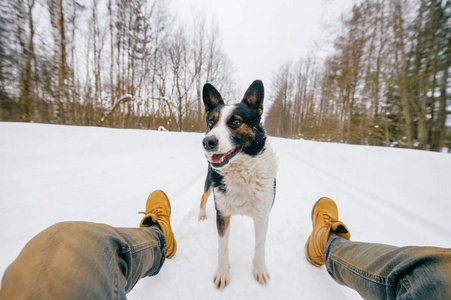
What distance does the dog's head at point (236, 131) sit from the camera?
141 cm

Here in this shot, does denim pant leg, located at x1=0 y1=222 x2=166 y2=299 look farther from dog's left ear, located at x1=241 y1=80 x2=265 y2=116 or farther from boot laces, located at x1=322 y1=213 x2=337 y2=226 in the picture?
boot laces, located at x1=322 y1=213 x2=337 y2=226

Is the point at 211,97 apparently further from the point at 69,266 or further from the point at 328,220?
the point at 328,220

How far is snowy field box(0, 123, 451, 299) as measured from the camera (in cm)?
135

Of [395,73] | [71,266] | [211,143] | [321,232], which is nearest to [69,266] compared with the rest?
[71,266]

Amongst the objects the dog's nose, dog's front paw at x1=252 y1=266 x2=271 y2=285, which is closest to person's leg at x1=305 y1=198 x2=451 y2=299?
dog's front paw at x1=252 y1=266 x2=271 y2=285

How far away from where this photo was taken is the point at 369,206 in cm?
237

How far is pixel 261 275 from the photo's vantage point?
1.39 meters

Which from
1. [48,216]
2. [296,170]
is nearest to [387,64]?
[296,170]

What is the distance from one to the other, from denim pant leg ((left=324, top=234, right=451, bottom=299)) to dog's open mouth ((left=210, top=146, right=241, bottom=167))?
1.23 m

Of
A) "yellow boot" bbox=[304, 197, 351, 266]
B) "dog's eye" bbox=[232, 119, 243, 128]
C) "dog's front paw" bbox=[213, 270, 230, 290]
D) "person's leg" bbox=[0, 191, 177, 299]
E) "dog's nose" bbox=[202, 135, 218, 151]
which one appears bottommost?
"dog's front paw" bbox=[213, 270, 230, 290]

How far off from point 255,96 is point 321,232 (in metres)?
1.69

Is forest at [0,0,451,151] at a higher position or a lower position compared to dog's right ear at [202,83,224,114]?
higher

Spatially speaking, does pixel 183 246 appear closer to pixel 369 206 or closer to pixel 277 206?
pixel 277 206

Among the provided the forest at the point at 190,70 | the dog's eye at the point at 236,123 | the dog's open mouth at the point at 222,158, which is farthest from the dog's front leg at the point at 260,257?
the forest at the point at 190,70
